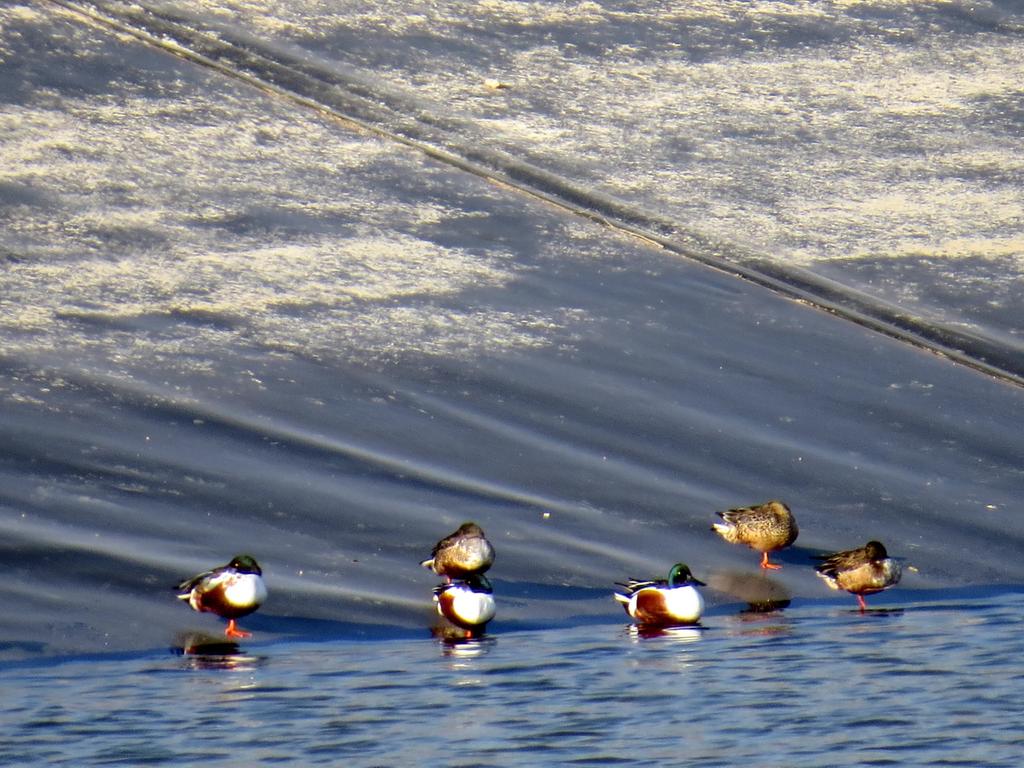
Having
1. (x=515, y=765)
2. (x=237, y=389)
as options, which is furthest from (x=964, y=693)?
(x=237, y=389)

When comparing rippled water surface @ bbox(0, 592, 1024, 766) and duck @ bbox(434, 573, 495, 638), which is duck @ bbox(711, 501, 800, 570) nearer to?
rippled water surface @ bbox(0, 592, 1024, 766)

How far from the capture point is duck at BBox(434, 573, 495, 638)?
955cm

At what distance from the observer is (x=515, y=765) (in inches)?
297

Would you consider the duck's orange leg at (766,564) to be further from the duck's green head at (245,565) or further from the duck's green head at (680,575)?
the duck's green head at (245,565)

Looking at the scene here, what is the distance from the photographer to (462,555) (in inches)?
385

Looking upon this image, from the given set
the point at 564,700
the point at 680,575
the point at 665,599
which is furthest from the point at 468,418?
the point at 564,700

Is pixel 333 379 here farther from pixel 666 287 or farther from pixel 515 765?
pixel 515 765

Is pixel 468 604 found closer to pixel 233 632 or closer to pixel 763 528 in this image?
pixel 233 632

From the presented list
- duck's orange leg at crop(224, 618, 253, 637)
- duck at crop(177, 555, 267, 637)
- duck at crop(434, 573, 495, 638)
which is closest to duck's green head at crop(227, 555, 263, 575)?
duck at crop(177, 555, 267, 637)

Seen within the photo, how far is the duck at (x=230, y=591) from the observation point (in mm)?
9148

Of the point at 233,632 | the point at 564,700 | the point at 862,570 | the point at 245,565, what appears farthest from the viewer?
the point at 862,570

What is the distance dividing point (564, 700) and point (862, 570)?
234 centimetres

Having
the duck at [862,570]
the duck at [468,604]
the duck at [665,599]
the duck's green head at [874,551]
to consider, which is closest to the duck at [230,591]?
the duck at [468,604]

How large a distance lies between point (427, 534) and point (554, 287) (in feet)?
13.4
